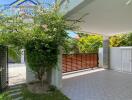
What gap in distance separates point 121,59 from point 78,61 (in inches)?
127

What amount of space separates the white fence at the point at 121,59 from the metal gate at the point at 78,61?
1.52 meters

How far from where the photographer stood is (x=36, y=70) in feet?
25.7

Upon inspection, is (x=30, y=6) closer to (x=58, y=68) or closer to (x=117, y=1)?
(x=58, y=68)

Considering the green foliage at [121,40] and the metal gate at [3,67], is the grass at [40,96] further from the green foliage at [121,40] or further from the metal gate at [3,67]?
the green foliage at [121,40]

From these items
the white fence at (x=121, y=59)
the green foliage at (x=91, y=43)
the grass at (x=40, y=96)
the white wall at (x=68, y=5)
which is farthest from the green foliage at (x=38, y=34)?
the green foliage at (x=91, y=43)

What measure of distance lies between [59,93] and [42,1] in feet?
12.9

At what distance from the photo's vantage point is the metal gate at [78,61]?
12.9 m

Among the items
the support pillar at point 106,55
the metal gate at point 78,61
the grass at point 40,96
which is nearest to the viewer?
the grass at point 40,96

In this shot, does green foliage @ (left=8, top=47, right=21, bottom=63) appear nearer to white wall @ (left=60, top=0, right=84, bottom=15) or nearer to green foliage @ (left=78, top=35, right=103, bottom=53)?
white wall @ (left=60, top=0, right=84, bottom=15)

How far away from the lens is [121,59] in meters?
14.0

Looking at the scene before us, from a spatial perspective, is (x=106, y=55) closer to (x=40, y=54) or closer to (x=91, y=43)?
(x=91, y=43)

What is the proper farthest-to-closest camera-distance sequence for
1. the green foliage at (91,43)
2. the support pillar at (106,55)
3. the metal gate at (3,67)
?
1. the green foliage at (91,43)
2. the support pillar at (106,55)
3. the metal gate at (3,67)

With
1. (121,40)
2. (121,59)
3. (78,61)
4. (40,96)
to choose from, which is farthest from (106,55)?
(40,96)

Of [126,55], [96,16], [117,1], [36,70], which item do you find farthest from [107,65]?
[117,1]
